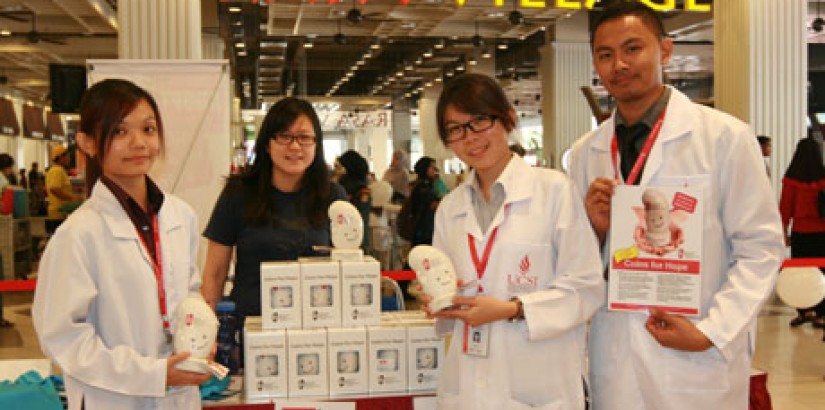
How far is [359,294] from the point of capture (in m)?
2.60

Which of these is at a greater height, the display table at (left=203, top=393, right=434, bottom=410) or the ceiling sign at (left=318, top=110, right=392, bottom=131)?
the ceiling sign at (left=318, top=110, right=392, bottom=131)

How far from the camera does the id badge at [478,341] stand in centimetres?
213

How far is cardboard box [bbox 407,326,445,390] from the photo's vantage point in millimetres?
2568

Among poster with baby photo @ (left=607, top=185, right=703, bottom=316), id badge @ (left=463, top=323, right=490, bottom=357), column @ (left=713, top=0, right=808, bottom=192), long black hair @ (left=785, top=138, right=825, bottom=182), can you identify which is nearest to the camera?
poster with baby photo @ (left=607, top=185, right=703, bottom=316)

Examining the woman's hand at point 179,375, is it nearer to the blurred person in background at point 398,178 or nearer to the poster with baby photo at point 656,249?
the poster with baby photo at point 656,249

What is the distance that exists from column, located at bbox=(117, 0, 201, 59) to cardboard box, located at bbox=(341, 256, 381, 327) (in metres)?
4.43

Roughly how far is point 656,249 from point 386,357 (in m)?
0.87

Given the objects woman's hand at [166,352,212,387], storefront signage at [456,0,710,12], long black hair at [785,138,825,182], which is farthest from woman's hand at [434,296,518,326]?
long black hair at [785,138,825,182]

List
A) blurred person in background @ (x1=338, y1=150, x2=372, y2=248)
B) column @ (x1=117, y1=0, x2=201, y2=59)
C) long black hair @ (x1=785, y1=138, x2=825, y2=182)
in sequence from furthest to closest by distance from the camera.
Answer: blurred person in background @ (x1=338, y1=150, x2=372, y2=248) < long black hair @ (x1=785, y1=138, x2=825, y2=182) < column @ (x1=117, y1=0, x2=201, y2=59)

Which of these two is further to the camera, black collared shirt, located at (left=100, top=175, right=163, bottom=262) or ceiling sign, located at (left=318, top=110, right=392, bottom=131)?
ceiling sign, located at (left=318, top=110, right=392, bottom=131)

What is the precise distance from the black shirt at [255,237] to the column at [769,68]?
6364 millimetres

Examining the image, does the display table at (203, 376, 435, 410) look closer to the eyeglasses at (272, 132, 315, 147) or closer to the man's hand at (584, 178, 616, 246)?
the man's hand at (584, 178, 616, 246)

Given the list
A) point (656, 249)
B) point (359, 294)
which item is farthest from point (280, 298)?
point (656, 249)

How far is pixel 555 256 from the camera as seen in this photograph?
2139 mm
